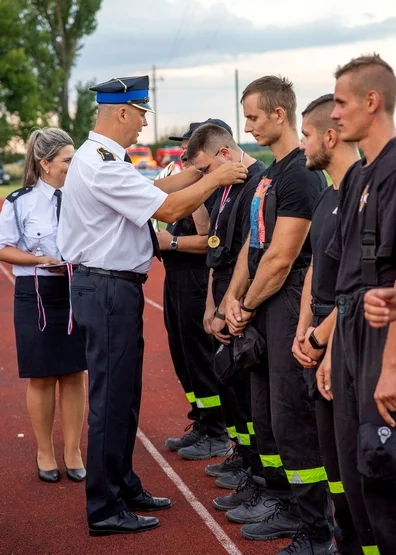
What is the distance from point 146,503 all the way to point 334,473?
1914mm

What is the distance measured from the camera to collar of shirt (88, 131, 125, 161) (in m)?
5.77

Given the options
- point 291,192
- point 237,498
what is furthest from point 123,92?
point 237,498

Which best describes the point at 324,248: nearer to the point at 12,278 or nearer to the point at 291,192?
the point at 291,192

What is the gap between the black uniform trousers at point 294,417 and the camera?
5172 mm

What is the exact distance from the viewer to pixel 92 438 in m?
5.73

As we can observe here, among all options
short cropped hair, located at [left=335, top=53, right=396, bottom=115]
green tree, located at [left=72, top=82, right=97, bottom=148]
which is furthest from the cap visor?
green tree, located at [left=72, top=82, right=97, bottom=148]

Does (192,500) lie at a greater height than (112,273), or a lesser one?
lesser

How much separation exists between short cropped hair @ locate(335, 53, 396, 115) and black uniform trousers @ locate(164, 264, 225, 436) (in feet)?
11.9

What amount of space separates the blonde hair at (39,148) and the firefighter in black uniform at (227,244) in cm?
→ 116

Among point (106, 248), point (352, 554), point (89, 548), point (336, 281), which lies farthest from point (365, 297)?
point (89, 548)

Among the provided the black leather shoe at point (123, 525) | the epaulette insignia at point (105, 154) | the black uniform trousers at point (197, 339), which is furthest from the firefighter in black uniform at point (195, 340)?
the epaulette insignia at point (105, 154)

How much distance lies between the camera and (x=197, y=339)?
740 centimetres

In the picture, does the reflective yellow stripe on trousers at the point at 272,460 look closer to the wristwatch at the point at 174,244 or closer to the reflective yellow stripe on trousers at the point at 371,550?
the reflective yellow stripe on trousers at the point at 371,550

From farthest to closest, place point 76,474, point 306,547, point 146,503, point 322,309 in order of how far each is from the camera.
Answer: point 76,474
point 146,503
point 306,547
point 322,309
